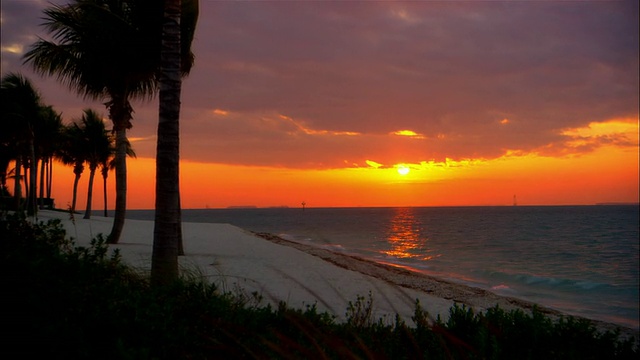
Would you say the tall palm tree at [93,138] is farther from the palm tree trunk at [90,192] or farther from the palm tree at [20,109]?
the palm tree at [20,109]

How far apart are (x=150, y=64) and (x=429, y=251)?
30.0 meters

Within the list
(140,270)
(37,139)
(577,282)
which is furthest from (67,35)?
(577,282)

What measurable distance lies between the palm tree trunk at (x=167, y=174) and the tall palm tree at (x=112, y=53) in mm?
7378

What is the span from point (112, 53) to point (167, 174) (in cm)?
1002

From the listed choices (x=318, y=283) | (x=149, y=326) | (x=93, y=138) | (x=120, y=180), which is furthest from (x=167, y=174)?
(x=93, y=138)

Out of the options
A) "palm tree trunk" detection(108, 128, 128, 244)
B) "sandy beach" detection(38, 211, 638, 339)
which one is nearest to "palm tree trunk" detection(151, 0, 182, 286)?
"sandy beach" detection(38, 211, 638, 339)

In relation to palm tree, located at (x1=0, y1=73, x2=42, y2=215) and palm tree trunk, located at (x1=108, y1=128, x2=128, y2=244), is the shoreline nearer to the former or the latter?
palm tree trunk, located at (x1=108, y1=128, x2=128, y2=244)

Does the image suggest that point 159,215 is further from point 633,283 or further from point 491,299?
point 633,283

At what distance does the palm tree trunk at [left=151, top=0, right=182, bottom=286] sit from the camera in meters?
7.48

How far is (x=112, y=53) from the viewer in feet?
50.8

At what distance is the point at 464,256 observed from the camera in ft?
119

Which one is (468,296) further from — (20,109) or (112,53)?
(20,109)

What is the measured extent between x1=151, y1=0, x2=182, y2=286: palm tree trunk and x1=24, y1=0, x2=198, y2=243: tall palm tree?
7.38m

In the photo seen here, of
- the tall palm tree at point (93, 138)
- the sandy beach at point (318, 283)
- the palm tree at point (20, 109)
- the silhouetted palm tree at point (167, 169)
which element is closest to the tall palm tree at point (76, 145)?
the tall palm tree at point (93, 138)
